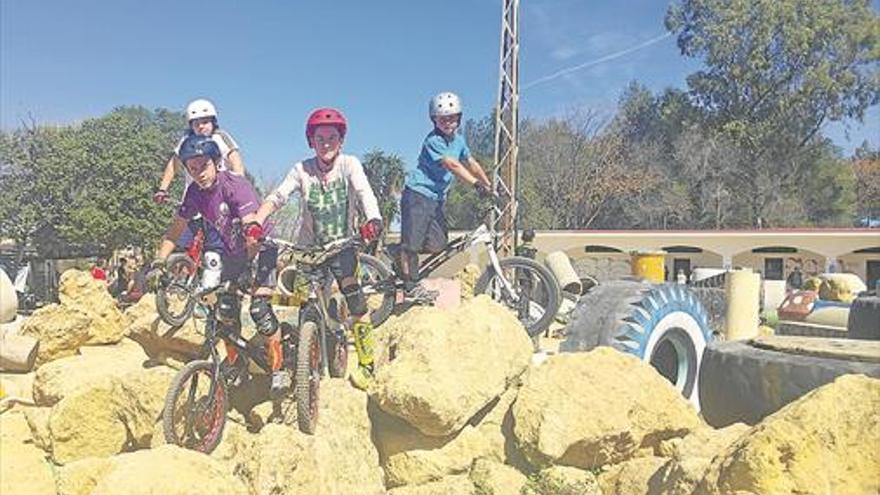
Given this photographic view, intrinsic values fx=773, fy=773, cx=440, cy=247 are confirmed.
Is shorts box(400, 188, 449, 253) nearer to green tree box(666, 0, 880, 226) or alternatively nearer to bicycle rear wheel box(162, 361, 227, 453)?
bicycle rear wheel box(162, 361, 227, 453)

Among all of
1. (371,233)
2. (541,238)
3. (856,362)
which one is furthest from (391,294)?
(541,238)

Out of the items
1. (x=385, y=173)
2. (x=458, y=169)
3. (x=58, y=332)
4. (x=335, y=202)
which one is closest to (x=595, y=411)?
(x=335, y=202)

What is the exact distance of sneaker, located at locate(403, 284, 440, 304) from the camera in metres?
5.94

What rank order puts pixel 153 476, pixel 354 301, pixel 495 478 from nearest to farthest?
pixel 153 476
pixel 495 478
pixel 354 301

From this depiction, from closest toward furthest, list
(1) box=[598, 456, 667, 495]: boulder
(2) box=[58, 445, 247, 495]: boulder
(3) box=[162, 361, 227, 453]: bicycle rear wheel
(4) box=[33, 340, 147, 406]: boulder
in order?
(2) box=[58, 445, 247, 495]: boulder < (1) box=[598, 456, 667, 495]: boulder < (3) box=[162, 361, 227, 453]: bicycle rear wheel < (4) box=[33, 340, 147, 406]: boulder

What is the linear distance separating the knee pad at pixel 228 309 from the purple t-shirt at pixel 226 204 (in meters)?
0.38

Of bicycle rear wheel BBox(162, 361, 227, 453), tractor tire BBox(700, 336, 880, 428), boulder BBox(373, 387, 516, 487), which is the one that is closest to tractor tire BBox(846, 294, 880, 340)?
tractor tire BBox(700, 336, 880, 428)

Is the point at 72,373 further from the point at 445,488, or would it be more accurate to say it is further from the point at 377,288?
the point at 445,488

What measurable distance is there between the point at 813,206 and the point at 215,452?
4075 centimetres

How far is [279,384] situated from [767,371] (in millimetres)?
2315

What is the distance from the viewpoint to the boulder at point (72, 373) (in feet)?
15.2

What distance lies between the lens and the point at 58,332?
5984mm

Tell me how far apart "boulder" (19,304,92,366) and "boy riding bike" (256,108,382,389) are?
2.23 meters

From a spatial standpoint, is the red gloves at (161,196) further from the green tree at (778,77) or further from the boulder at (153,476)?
the green tree at (778,77)
